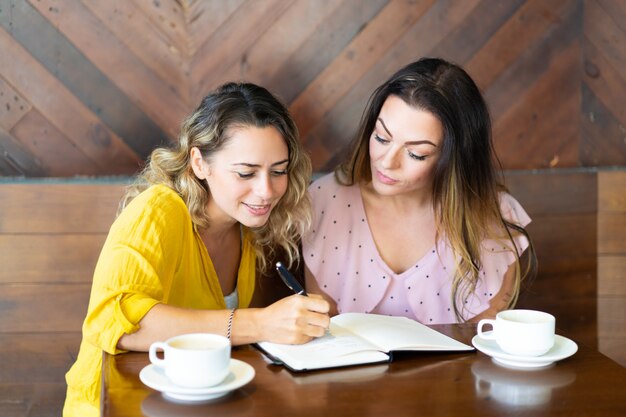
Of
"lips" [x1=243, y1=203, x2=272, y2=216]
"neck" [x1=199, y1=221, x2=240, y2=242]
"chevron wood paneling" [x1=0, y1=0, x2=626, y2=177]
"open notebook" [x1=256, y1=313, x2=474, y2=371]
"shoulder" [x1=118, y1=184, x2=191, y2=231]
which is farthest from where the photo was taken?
"chevron wood paneling" [x1=0, y1=0, x2=626, y2=177]

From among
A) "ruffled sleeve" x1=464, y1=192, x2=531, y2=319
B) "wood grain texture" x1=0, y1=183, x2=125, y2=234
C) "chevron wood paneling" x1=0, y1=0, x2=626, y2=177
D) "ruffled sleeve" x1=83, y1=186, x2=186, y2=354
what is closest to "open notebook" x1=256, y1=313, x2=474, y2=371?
"ruffled sleeve" x1=83, y1=186, x2=186, y2=354

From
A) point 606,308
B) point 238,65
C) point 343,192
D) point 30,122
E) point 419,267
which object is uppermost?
point 238,65

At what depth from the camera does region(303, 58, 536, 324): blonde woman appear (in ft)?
6.64

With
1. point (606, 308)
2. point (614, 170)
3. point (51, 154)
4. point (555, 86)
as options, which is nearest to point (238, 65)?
point (51, 154)

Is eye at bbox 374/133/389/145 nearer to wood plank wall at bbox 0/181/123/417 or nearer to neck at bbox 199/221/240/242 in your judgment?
neck at bbox 199/221/240/242

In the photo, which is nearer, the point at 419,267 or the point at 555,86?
the point at 419,267

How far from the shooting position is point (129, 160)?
241cm

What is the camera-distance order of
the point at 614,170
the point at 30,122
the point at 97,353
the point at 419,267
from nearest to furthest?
1. the point at 97,353
2. the point at 419,267
3. the point at 30,122
4. the point at 614,170

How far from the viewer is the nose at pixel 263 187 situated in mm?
1811

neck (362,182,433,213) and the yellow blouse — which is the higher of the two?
neck (362,182,433,213)

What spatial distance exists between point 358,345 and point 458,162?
70cm

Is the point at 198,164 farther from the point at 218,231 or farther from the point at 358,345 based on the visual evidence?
the point at 358,345

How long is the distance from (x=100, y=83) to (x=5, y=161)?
341 mm

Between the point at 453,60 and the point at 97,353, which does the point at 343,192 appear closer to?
the point at 453,60
